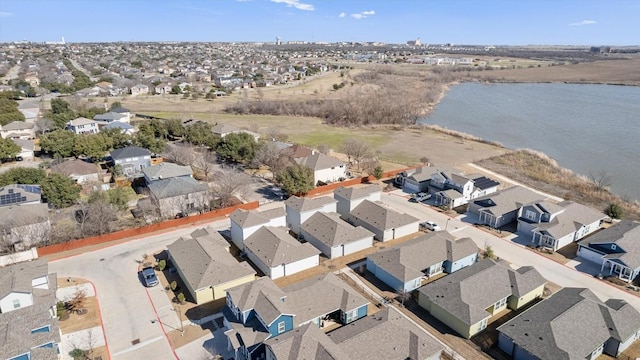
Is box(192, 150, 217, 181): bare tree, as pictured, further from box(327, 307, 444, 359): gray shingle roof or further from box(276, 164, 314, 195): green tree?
box(327, 307, 444, 359): gray shingle roof

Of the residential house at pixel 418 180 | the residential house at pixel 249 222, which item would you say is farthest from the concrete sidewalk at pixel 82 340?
the residential house at pixel 418 180

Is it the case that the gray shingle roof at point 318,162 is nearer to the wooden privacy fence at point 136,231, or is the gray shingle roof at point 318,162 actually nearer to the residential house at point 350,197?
the residential house at point 350,197

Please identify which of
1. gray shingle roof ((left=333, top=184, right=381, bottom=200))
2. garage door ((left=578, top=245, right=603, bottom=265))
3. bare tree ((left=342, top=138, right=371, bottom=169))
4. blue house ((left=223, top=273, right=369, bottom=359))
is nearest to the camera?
blue house ((left=223, top=273, right=369, bottom=359))

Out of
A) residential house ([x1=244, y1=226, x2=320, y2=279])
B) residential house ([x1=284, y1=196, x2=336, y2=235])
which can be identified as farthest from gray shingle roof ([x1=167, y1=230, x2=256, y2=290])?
residential house ([x1=284, y1=196, x2=336, y2=235])

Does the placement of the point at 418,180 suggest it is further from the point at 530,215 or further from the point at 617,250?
the point at 617,250

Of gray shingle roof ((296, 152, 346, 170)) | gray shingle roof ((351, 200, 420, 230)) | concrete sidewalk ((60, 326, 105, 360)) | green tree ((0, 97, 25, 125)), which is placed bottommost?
concrete sidewalk ((60, 326, 105, 360))

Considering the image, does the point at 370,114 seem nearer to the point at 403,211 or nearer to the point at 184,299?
the point at 403,211

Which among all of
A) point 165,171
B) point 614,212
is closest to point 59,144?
point 165,171
